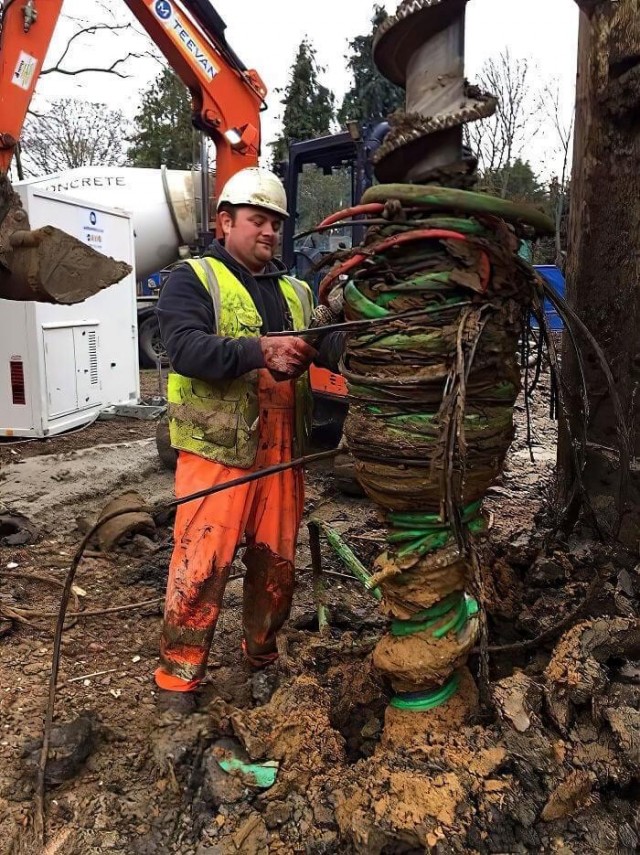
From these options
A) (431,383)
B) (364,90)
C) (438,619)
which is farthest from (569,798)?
(364,90)

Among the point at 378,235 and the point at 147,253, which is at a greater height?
the point at 147,253

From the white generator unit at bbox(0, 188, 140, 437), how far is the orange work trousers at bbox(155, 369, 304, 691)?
5240 millimetres

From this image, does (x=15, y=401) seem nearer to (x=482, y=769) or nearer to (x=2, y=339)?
(x=2, y=339)

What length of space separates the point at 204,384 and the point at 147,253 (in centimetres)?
1029

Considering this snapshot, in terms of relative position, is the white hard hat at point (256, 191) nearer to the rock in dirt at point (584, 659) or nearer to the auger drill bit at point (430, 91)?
the auger drill bit at point (430, 91)

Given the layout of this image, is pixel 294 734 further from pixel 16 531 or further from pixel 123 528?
pixel 16 531

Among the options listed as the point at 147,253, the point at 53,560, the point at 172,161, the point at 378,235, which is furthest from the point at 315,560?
the point at 172,161

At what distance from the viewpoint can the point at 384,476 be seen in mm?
1676

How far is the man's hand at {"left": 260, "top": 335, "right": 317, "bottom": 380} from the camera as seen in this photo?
89.1 inches

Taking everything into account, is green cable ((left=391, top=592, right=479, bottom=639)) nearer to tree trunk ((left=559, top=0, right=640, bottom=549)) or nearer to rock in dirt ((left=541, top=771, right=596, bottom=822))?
rock in dirt ((left=541, top=771, right=596, bottom=822))

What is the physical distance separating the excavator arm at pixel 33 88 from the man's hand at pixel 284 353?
2246mm

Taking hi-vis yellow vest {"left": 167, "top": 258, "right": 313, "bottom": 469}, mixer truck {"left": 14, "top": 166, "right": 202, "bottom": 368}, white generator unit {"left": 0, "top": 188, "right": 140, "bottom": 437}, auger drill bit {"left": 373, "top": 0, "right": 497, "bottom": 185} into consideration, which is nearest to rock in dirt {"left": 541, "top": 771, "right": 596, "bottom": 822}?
auger drill bit {"left": 373, "top": 0, "right": 497, "bottom": 185}

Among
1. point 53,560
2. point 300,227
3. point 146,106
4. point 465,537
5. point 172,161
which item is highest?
point 146,106

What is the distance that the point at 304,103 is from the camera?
27.0 metres
